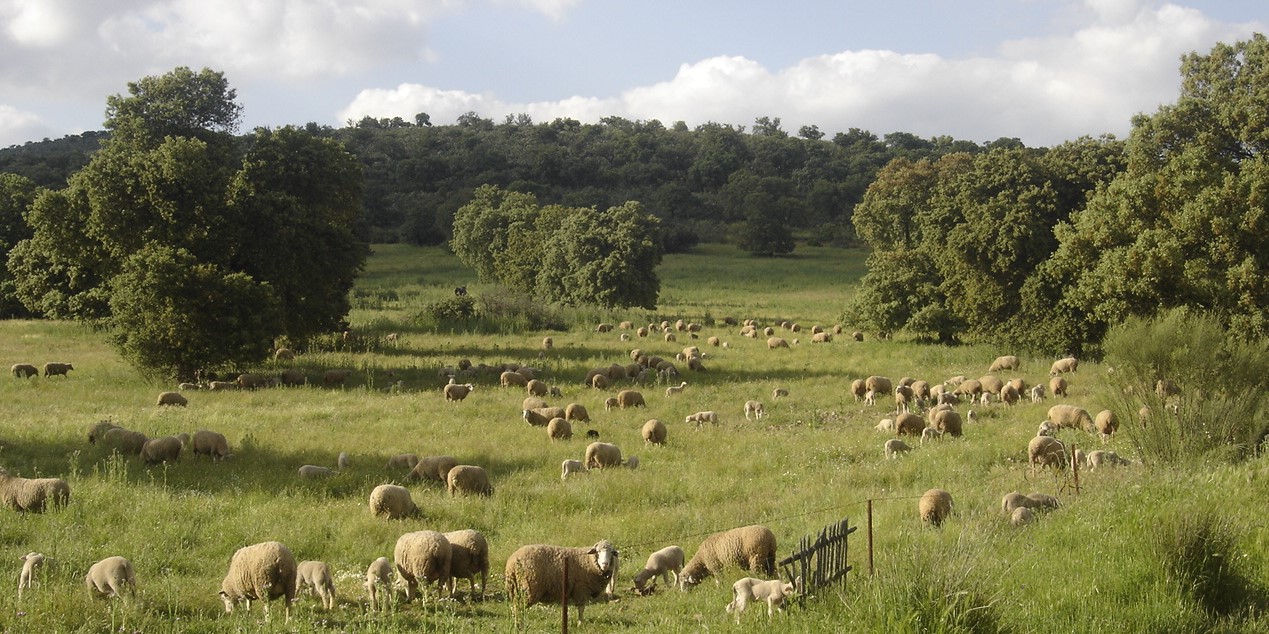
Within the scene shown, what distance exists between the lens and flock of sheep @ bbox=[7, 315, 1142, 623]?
9523 mm

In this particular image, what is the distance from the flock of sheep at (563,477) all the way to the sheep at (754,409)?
41 mm

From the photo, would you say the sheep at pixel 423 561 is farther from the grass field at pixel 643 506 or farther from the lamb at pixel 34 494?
the lamb at pixel 34 494

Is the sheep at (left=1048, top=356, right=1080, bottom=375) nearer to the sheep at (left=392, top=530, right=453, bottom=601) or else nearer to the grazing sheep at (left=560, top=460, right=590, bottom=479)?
the grazing sheep at (left=560, top=460, right=590, bottom=479)

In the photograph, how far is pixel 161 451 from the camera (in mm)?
16875

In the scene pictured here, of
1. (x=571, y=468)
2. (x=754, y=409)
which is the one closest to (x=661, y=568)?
(x=571, y=468)

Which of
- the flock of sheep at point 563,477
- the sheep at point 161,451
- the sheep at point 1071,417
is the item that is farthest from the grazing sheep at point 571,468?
the sheep at point 1071,417

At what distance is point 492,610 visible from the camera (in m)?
9.62

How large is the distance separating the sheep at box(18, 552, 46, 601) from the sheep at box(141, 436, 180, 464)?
22.7ft

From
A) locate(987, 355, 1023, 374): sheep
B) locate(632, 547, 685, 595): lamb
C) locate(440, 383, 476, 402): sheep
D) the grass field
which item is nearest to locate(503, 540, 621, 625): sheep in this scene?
the grass field

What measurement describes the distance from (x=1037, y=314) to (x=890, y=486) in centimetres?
1854

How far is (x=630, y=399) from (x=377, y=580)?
1469cm

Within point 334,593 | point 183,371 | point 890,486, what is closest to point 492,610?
point 334,593

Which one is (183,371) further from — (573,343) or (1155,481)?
(1155,481)

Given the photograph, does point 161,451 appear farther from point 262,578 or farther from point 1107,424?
point 1107,424
